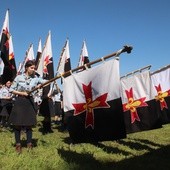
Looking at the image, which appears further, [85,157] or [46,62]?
[46,62]

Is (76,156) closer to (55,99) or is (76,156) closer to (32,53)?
(32,53)

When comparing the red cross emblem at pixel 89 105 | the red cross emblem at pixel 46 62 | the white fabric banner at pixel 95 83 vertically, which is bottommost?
the red cross emblem at pixel 89 105

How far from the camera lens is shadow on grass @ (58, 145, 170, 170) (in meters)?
7.14

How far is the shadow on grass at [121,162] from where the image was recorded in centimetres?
714

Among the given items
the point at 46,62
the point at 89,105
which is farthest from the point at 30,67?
the point at 46,62

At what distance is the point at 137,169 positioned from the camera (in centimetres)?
705

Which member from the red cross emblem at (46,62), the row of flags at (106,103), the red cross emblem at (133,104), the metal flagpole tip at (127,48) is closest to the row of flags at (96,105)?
the row of flags at (106,103)

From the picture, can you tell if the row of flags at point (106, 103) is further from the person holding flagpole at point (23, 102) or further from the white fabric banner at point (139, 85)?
the person holding flagpole at point (23, 102)

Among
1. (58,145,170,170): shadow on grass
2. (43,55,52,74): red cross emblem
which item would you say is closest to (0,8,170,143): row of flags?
(58,145,170,170): shadow on grass

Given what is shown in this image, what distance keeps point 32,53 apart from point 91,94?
433 inches

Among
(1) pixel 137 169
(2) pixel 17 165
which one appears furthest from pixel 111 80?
(2) pixel 17 165

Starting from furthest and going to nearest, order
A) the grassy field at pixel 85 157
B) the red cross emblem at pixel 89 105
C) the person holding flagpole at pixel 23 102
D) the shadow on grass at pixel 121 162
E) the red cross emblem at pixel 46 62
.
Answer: the red cross emblem at pixel 46 62 < the person holding flagpole at pixel 23 102 < the shadow on grass at pixel 121 162 < the grassy field at pixel 85 157 < the red cross emblem at pixel 89 105

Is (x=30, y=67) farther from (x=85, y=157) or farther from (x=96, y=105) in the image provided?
(x=96, y=105)

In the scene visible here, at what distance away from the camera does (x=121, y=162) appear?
25.3 ft
